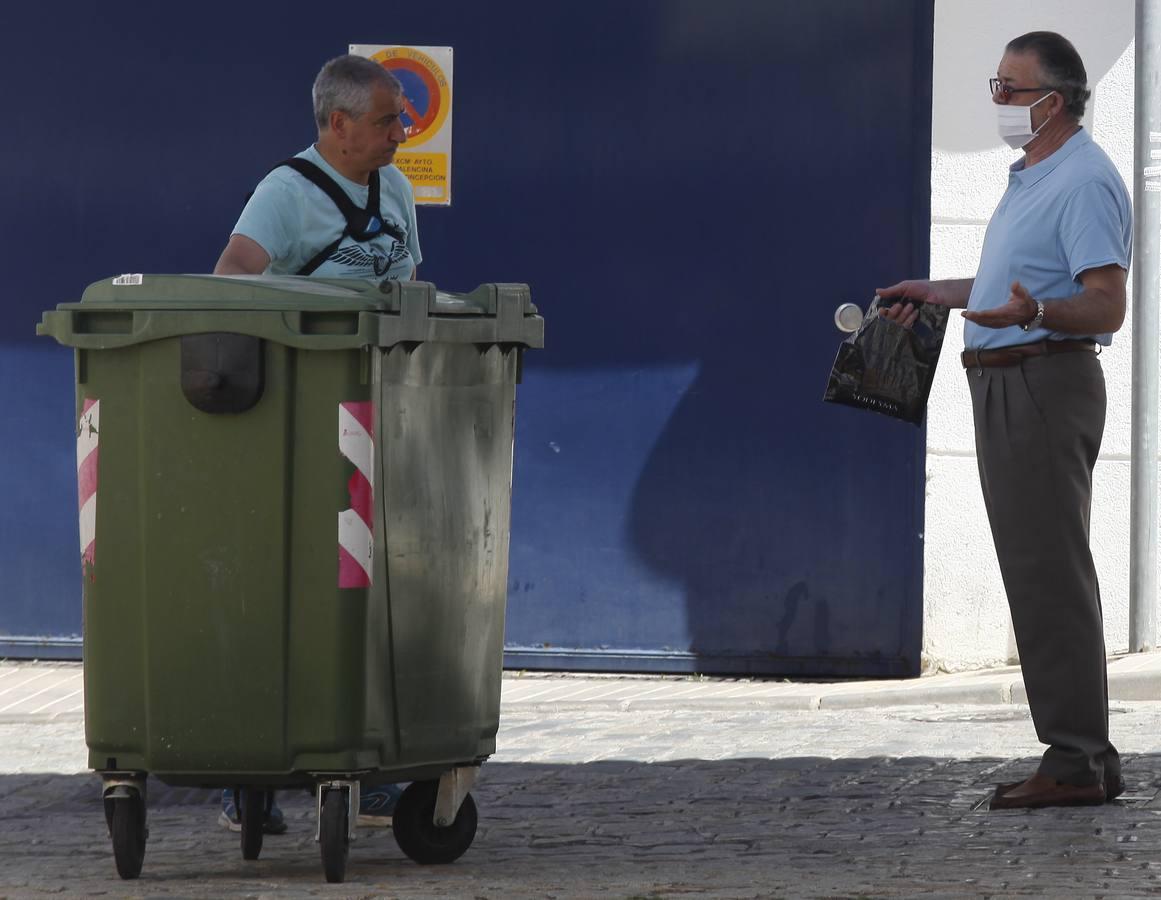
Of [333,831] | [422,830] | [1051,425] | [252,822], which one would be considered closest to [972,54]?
[1051,425]

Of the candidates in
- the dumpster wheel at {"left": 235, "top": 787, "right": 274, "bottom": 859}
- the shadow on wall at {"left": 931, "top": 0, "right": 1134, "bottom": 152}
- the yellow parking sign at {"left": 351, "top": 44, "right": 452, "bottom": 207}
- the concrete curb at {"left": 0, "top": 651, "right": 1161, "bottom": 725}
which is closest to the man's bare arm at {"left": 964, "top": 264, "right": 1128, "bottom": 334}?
the dumpster wheel at {"left": 235, "top": 787, "right": 274, "bottom": 859}

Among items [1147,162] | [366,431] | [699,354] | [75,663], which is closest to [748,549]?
[699,354]

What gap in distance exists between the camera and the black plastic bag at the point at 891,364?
223 inches

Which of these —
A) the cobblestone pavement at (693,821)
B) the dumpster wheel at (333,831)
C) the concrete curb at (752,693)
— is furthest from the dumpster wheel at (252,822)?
the concrete curb at (752,693)

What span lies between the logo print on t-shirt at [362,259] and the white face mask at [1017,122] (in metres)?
1.61

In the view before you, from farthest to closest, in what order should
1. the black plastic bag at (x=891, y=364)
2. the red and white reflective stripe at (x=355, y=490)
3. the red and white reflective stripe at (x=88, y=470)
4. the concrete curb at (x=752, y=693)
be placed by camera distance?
the concrete curb at (x=752, y=693) < the black plastic bag at (x=891, y=364) < the red and white reflective stripe at (x=88, y=470) < the red and white reflective stripe at (x=355, y=490)

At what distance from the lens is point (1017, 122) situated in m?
5.41

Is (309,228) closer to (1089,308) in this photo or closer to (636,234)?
(1089,308)

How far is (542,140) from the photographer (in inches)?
317

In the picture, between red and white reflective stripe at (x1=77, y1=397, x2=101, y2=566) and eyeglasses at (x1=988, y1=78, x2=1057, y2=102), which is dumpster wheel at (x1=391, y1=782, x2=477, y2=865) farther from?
eyeglasses at (x1=988, y1=78, x2=1057, y2=102)

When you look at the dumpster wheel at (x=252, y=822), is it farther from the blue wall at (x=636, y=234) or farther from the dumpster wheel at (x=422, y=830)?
the blue wall at (x=636, y=234)

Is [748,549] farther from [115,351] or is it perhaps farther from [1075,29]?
[115,351]

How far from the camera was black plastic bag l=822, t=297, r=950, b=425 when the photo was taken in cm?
567

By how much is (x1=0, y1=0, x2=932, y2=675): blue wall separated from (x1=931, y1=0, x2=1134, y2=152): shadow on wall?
0.07m
